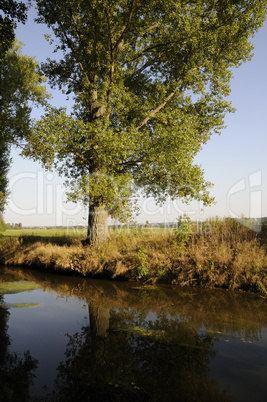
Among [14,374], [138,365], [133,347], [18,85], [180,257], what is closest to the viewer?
[14,374]

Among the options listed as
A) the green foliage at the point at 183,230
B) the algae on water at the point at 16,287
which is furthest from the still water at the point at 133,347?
the green foliage at the point at 183,230

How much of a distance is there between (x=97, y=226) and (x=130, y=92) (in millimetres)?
7482

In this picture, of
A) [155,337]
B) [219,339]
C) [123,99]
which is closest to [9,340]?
[155,337]

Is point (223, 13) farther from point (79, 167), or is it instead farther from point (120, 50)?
point (79, 167)

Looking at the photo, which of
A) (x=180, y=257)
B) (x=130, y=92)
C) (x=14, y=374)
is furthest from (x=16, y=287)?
(x=130, y=92)

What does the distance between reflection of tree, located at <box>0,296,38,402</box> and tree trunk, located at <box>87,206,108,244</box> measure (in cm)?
1055

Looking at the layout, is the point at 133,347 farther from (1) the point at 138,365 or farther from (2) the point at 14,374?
(2) the point at 14,374

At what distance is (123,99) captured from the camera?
15.6 meters

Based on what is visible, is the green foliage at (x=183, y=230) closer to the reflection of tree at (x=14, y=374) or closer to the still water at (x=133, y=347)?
the still water at (x=133, y=347)

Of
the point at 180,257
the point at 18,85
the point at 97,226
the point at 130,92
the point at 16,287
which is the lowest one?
the point at 16,287

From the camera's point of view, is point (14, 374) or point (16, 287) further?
point (16, 287)

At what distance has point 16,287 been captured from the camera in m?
11.6

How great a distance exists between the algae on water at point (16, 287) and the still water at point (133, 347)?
0.80 metres

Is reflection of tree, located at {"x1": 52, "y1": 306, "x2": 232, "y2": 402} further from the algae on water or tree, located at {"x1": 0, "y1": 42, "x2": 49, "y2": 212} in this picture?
tree, located at {"x1": 0, "y1": 42, "x2": 49, "y2": 212}
